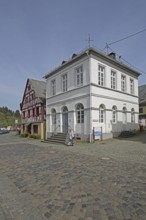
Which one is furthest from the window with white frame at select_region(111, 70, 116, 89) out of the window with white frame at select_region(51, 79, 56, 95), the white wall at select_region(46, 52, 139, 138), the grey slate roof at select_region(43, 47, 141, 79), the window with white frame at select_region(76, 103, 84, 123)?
the window with white frame at select_region(51, 79, 56, 95)

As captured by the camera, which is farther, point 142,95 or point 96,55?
point 142,95

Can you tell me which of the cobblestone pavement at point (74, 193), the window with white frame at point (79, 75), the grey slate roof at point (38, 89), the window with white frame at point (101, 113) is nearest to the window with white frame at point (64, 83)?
the window with white frame at point (79, 75)

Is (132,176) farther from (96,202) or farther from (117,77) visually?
(117,77)

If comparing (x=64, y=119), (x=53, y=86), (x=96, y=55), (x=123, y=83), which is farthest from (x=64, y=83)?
(x=123, y=83)

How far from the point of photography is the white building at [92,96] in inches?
697

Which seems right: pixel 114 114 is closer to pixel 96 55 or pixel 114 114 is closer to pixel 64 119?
pixel 64 119

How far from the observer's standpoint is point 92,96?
17.5m

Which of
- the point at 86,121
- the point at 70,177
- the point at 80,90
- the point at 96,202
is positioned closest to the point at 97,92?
the point at 80,90

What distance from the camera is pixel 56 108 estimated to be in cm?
2236

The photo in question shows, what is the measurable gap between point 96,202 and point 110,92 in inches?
641

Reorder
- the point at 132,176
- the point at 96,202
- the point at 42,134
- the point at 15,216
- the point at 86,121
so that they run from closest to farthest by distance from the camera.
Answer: the point at 15,216, the point at 96,202, the point at 132,176, the point at 86,121, the point at 42,134

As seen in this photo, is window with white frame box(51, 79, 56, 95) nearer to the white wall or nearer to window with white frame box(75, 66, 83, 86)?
the white wall

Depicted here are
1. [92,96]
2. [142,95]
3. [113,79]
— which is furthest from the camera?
[142,95]

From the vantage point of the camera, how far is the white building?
58.1ft
